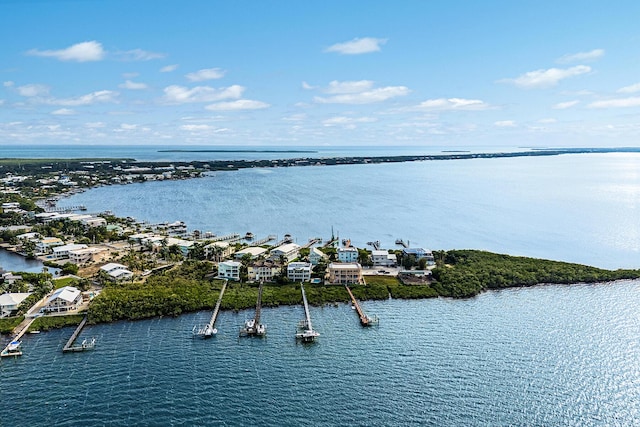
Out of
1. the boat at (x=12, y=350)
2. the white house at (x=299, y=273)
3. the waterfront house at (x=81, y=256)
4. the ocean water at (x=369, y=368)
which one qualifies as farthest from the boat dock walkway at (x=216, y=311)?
the waterfront house at (x=81, y=256)

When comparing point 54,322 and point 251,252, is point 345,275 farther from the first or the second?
point 54,322

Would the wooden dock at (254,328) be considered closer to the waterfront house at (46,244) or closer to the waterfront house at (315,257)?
the waterfront house at (315,257)

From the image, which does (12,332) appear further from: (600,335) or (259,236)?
(600,335)

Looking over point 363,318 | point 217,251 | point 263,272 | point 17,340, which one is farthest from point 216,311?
point 217,251

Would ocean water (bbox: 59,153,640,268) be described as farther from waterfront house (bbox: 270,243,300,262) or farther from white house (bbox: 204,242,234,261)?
white house (bbox: 204,242,234,261)

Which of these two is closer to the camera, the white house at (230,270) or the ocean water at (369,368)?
the ocean water at (369,368)

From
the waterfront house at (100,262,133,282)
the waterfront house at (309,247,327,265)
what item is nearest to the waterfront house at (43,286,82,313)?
the waterfront house at (100,262,133,282)
